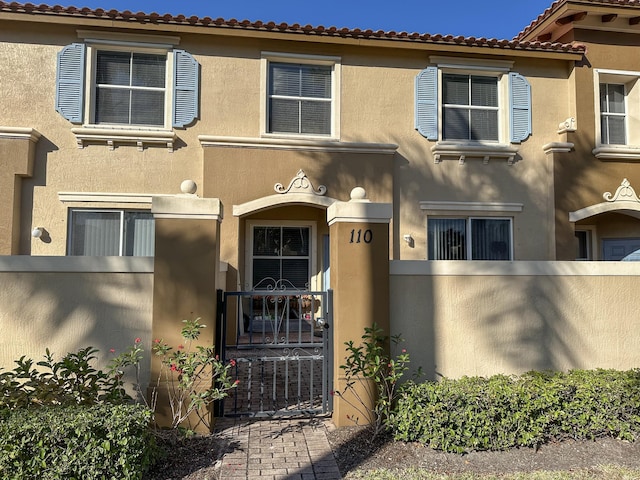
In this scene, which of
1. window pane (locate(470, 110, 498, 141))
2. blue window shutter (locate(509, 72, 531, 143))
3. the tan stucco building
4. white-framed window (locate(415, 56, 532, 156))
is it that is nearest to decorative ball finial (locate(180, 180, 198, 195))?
the tan stucco building

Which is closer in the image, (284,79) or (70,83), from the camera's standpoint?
(70,83)

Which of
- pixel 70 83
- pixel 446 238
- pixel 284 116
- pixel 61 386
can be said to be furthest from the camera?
pixel 446 238

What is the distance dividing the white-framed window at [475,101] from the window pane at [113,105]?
6265mm

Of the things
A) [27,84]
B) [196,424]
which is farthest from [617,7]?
[27,84]

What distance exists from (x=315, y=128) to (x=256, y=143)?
141 centimetres

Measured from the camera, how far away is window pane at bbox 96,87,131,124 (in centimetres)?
932

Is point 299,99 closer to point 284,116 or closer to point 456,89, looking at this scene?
point 284,116

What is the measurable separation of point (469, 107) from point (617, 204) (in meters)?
4.02

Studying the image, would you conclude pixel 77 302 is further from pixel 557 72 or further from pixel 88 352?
pixel 557 72

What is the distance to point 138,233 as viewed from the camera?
9352mm

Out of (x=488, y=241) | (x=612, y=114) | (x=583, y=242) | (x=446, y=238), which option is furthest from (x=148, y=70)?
(x=583, y=242)

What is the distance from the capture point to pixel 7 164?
28.3 ft

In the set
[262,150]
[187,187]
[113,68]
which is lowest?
[187,187]

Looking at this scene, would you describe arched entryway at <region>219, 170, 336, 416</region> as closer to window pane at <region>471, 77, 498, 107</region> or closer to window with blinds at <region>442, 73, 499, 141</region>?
window with blinds at <region>442, 73, 499, 141</region>
